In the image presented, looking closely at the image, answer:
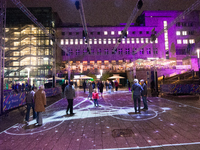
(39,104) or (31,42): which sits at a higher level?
(31,42)

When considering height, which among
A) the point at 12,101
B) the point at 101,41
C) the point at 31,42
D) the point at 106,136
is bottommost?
the point at 106,136

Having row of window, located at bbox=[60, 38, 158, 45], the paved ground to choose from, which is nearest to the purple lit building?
row of window, located at bbox=[60, 38, 158, 45]

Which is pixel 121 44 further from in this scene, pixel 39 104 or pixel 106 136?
pixel 106 136

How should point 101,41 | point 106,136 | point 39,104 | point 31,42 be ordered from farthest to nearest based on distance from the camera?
1. point 101,41
2. point 31,42
3. point 39,104
4. point 106,136

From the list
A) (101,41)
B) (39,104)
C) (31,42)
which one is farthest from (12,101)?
(101,41)

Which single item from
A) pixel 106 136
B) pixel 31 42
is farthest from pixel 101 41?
pixel 106 136

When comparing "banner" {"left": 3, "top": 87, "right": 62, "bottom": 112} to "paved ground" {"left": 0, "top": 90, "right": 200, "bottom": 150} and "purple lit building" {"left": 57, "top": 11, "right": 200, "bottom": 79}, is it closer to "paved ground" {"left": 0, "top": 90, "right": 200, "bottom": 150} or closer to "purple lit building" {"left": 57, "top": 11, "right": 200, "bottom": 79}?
"paved ground" {"left": 0, "top": 90, "right": 200, "bottom": 150}

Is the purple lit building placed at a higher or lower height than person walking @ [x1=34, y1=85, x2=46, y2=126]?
higher

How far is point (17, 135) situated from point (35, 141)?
1104 mm

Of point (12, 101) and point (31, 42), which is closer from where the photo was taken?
point (12, 101)

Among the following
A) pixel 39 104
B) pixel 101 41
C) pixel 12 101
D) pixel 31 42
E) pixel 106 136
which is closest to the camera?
pixel 106 136

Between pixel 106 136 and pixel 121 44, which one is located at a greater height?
pixel 121 44

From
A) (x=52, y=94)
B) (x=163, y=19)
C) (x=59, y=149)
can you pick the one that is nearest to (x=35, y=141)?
(x=59, y=149)

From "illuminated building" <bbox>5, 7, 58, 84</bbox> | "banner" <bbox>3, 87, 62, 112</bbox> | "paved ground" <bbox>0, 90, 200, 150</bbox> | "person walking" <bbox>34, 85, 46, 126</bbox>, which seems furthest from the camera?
"illuminated building" <bbox>5, 7, 58, 84</bbox>
